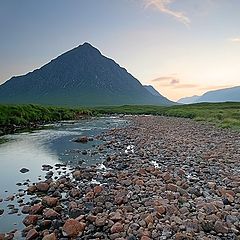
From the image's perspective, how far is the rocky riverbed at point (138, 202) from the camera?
29.3ft

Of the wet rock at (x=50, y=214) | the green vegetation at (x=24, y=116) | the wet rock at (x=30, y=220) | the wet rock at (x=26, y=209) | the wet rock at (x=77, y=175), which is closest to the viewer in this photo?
the wet rock at (x=30, y=220)

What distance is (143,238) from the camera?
8.33 meters

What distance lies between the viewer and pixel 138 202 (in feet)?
36.7

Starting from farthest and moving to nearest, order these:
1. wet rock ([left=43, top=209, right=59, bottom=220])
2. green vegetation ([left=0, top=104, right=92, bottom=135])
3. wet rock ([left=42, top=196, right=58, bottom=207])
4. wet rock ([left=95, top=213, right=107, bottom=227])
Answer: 1. green vegetation ([left=0, top=104, right=92, bottom=135])
2. wet rock ([left=42, top=196, right=58, bottom=207])
3. wet rock ([left=43, top=209, right=59, bottom=220])
4. wet rock ([left=95, top=213, right=107, bottom=227])

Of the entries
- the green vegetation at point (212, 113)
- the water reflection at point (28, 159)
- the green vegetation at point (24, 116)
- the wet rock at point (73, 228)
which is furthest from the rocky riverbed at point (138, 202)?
→ the green vegetation at point (24, 116)

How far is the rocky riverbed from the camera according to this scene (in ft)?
29.3

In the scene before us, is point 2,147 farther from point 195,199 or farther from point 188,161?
point 195,199

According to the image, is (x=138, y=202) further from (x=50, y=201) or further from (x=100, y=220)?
(x=50, y=201)

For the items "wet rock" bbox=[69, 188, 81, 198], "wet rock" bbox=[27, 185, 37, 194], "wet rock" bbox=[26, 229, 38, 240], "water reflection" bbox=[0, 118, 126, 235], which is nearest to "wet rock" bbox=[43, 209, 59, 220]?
"water reflection" bbox=[0, 118, 126, 235]

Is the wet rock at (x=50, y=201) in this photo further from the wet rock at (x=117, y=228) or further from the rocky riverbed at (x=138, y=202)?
the wet rock at (x=117, y=228)

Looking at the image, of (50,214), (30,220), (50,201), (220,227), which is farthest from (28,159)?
→ (220,227)

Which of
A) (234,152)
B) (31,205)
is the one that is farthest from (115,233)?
(234,152)

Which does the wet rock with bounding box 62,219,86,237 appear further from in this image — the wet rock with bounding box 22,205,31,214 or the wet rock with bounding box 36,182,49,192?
the wet rock with bounding box 36,182,49,192

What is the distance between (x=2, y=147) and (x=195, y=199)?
20551 millimetres
